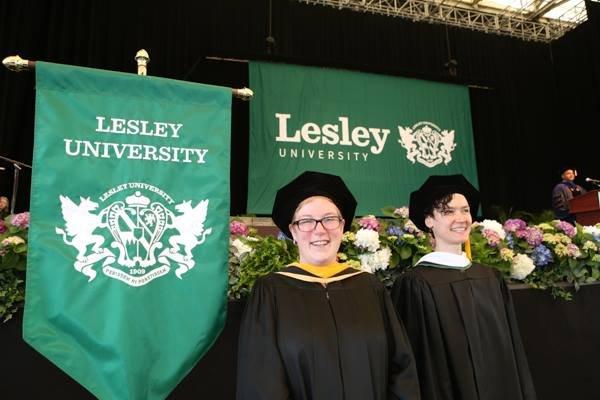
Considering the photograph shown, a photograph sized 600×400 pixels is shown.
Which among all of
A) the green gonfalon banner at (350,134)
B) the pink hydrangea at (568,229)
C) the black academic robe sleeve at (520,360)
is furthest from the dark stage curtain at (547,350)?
the green gonfalon banner at (350,134)

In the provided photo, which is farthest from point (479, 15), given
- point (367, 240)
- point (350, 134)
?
point (367, 240)

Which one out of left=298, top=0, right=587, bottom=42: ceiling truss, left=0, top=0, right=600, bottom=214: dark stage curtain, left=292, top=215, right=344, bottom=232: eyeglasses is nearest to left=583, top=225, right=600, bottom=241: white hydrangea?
left=292, top=215, right=344, bottom=232: eyeglasses

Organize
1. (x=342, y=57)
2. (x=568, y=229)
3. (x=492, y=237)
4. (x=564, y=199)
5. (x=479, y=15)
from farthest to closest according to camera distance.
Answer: (x=479, y=15)
(x=342, y=57)
(x=564, y=199)
(x=568, y=229)
(x=492, y=237)

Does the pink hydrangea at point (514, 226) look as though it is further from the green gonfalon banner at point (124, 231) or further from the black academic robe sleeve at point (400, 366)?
the green gonfalon banner at point (124, 231)

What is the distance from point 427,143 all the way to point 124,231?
698 centimetres

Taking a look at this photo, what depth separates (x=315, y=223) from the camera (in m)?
1.63

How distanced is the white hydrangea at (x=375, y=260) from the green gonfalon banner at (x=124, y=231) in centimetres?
91

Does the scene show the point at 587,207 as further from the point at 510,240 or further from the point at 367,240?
the point at 367,240

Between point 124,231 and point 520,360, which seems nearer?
point 124,231

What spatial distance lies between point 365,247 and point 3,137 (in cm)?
676

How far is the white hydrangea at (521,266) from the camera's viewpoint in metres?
2.45

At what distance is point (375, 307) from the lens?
1.61m

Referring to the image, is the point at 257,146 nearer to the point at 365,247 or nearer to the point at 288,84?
the point at 288,84

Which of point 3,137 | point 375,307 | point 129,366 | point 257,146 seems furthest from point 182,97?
point 3,137
